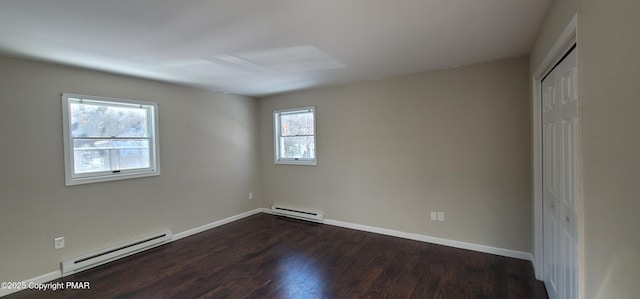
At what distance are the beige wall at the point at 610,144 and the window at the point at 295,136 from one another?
362 cm

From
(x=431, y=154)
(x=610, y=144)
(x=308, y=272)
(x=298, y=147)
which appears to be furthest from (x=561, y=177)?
(x=298, y=147)

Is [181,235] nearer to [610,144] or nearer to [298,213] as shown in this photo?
[298,213]

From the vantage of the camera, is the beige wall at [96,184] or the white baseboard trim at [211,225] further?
the white baseboard trim at [211,225]

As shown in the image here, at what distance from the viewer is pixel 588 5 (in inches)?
46.1

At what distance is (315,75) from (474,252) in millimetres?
3024

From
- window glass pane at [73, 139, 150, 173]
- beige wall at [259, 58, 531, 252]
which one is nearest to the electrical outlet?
window glass pane at [73, 139, 150, 173]

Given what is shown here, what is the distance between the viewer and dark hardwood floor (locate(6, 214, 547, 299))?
245cm

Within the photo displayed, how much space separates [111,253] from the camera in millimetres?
3148

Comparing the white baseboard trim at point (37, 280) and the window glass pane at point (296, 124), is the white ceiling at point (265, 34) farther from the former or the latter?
the white baseboard trim at point (37, 280)

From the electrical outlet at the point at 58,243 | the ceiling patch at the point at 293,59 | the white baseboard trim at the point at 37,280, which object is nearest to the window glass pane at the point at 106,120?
the electrical outlet at the point at 58,243

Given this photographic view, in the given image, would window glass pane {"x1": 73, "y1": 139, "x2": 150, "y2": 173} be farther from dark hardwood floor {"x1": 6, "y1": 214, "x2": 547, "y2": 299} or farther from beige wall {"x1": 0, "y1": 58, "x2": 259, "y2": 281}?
dark hardwood floor {"x1": 6, "y1": 214, "x2": 547, "y2": 299}

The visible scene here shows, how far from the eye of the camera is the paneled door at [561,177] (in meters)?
1.60

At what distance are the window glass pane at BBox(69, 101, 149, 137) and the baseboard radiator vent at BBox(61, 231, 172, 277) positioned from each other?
139 centimetres

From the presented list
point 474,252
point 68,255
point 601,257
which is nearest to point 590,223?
point 601,257
